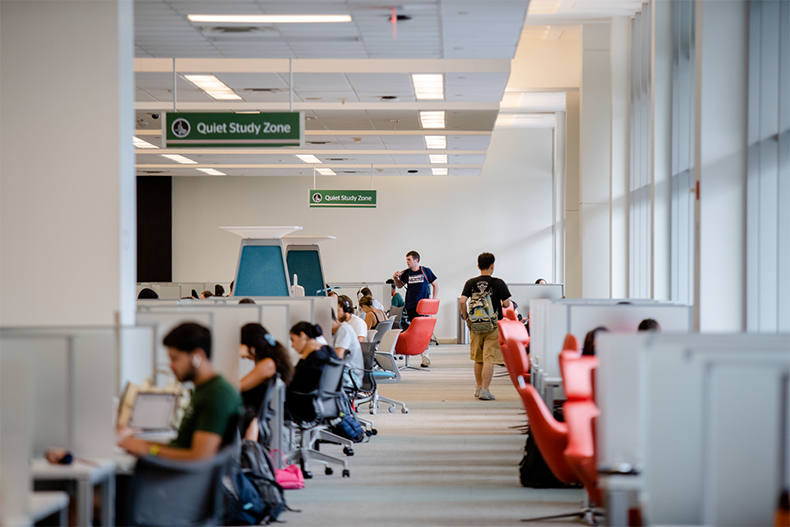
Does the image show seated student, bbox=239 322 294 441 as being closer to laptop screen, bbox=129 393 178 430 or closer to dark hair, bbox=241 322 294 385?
dark hair, bbox=241 322 294 385

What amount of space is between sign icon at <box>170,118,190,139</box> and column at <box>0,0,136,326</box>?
2.11 m

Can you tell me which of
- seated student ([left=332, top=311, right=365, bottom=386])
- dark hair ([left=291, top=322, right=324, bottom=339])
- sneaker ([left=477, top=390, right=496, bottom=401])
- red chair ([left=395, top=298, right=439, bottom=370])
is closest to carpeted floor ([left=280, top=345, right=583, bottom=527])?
sneaker ([left=477, top=390, right=496, bottom=401])

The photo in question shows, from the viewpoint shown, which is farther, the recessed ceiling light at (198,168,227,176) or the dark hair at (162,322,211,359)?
the recessed ceiling light at (198,168,227,176)

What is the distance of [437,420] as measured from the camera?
7406mm

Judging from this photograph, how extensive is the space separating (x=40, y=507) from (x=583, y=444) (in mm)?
2330

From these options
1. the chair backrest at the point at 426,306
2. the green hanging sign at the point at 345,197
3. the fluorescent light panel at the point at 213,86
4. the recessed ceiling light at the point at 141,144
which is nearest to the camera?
the fluorescent light panel at the point at 213,86

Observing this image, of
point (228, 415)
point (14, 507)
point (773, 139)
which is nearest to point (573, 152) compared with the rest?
point (773, 139)

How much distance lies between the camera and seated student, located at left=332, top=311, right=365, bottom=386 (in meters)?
6.68

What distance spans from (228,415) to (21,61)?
8.91 feet

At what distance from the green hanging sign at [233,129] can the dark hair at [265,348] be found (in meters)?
2.18

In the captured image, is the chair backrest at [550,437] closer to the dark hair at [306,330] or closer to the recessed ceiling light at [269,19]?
the dark hair at [306,330]

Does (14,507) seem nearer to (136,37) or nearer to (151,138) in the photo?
(136,37)

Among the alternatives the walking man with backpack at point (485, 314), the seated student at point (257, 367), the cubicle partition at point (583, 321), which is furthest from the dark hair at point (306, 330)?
the walking man with backpack at point (485, 314)

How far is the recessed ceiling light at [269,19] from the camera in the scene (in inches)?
216
